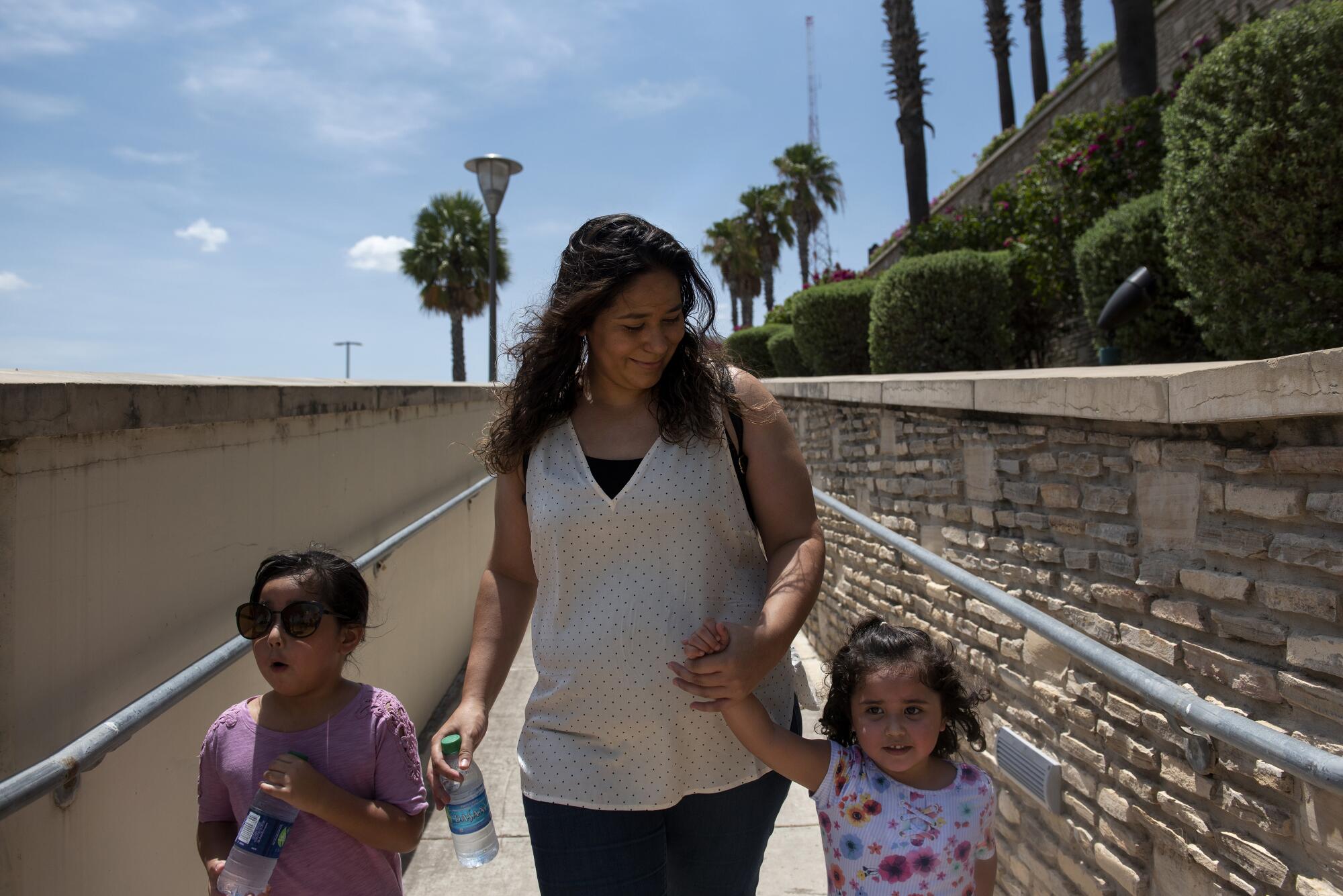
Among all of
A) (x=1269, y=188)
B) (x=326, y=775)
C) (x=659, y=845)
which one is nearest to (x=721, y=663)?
(x=659, y=845)

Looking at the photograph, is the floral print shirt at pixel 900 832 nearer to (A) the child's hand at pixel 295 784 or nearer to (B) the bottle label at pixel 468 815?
(B) the bottle label at pixel 468 815

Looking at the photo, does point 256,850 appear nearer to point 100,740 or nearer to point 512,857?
point 100,740

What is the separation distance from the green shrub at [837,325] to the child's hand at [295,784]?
9.59 m

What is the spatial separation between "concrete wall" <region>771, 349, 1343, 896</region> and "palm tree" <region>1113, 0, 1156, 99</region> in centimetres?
593

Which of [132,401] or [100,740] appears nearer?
[100,740]

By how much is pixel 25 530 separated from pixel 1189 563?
7.80 feet

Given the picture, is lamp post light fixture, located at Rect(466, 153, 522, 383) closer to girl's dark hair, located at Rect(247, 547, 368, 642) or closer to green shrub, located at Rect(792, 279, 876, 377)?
green shrub, located at Rect(792, 279, 876, 377)

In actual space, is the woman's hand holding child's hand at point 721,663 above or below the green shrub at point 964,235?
below

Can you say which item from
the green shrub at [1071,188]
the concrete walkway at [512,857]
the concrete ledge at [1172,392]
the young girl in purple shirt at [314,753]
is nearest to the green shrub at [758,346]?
the green shrub at [1071,188]

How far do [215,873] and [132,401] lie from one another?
0.93 metres

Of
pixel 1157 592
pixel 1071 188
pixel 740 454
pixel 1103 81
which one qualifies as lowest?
pixel 1157 592

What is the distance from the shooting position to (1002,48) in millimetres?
25562

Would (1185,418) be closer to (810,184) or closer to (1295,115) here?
(1295,115)

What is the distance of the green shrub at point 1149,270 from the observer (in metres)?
6.00
